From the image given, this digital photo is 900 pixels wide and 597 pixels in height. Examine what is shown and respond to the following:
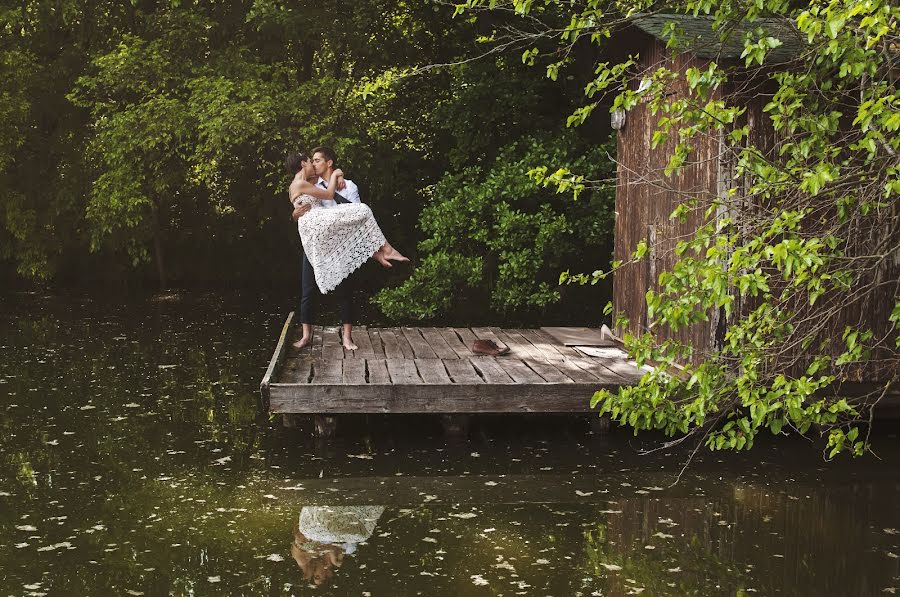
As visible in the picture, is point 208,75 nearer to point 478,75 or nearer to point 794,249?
point 478,75

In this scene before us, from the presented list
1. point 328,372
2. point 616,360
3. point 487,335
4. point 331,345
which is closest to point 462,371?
point 328,372

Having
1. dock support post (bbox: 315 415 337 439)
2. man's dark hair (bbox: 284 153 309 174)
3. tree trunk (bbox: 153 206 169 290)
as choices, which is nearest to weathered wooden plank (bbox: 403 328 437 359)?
dock support post (bbox: 315 415 337 439)

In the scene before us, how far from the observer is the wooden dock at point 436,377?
8.12m

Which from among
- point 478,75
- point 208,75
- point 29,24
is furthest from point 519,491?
point 29,24

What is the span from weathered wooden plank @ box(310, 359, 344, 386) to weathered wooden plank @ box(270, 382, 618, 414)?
14 cm

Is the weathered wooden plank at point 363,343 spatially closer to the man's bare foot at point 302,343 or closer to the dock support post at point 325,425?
the man's bare foot at point 302,343

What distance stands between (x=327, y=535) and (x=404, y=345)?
4.57 meters

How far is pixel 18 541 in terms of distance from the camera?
5996 mm

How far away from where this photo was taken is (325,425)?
8.54 metres

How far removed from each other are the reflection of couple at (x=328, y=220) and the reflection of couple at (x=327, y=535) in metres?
3.23

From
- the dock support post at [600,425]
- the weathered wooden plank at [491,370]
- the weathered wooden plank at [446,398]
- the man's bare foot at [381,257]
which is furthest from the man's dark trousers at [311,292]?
the dock support post at [600,425]

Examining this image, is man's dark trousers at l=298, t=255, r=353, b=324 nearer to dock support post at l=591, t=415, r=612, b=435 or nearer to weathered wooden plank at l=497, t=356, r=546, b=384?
weathered wooden plank at l=497, t=356, r=546, b=384

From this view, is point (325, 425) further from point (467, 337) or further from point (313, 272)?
point (467, 337)

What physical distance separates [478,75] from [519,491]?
970 cm
